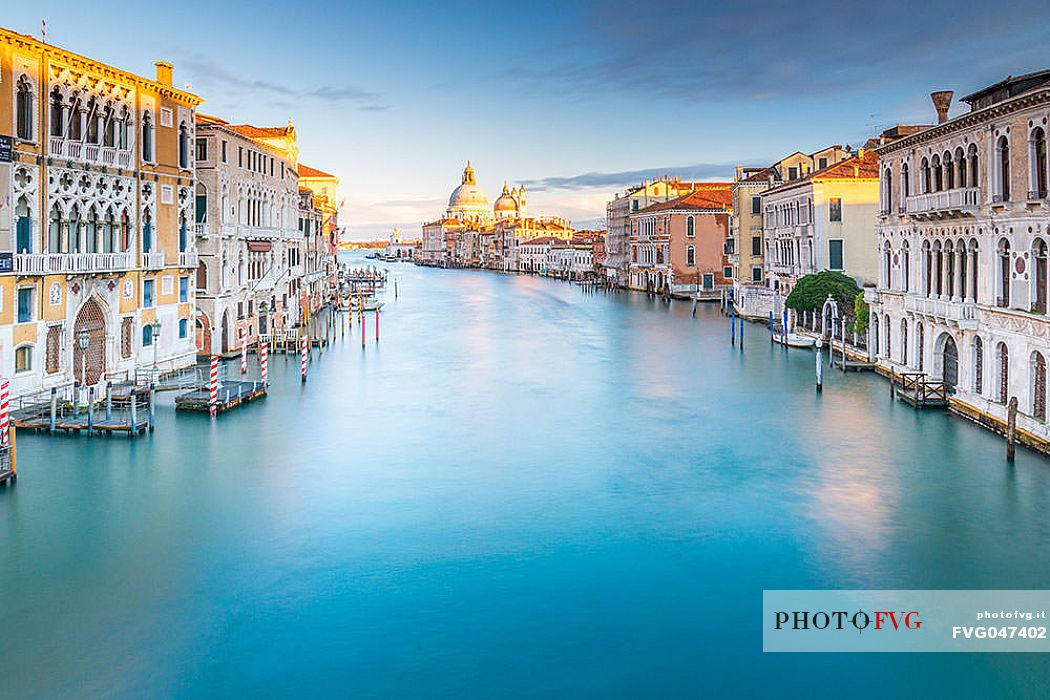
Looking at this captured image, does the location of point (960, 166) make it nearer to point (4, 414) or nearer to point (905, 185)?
point (905, 185)

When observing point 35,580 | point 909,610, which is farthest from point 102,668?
point 909,610

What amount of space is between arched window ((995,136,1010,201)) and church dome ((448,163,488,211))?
176601mm

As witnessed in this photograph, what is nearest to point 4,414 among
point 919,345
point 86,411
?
point 86,411

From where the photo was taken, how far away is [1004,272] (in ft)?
61.4

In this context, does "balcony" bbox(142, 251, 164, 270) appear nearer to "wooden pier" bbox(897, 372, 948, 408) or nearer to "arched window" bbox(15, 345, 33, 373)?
"arched window" bbox(15, 345, 33, 373)

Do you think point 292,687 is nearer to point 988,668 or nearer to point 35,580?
point 35,580

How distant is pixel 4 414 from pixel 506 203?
167506 mm

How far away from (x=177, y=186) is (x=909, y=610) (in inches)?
860

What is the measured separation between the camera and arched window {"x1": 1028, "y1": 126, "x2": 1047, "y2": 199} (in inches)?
672

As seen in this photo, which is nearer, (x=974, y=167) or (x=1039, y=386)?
(x=1039, y=386)

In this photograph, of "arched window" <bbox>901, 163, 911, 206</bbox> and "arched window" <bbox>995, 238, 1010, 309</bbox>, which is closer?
"arched window" <bbox>995, 238, 1010, 309</bbox>

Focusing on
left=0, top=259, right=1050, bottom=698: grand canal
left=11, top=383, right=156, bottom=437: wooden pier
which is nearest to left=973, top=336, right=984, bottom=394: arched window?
left=0, top=259, right=1050, bottom=698: grand canal

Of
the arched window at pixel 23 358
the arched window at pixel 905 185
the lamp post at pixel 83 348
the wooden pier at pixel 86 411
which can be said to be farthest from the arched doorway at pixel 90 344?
the arched window at pixel 905 185

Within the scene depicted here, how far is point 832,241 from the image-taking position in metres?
37.9
